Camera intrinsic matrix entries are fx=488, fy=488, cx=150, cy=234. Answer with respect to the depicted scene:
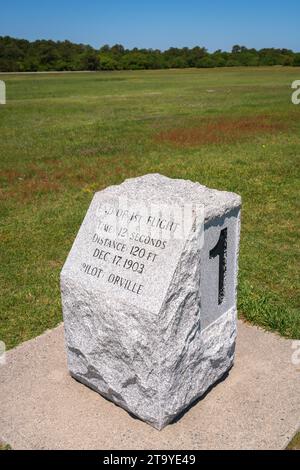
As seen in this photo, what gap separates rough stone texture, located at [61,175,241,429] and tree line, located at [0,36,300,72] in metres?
68.6

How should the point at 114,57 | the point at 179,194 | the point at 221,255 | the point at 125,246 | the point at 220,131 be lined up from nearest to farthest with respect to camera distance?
the point at 125,246 → the point at 179,194 → the point at 221,255 → the point at 220,131 → the point at 114,57

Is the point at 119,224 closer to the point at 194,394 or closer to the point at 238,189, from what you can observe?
the point at 194,394

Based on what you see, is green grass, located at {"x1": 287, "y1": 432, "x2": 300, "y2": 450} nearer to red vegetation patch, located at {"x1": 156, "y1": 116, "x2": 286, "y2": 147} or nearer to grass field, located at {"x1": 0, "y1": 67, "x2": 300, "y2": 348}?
grass field, located at {"x1": 0, "y1": 67, "x2": 300, "y2": 348}

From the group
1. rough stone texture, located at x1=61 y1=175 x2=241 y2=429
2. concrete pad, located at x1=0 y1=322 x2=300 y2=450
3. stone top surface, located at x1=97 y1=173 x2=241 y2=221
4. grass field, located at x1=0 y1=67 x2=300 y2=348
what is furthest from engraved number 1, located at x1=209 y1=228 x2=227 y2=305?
grass field, located at x1=0 y1=67 x2=300 y2=348

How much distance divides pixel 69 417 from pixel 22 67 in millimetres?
73164

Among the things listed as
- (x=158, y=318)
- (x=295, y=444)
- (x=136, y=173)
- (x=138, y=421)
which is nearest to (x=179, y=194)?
(x=158, y=318)

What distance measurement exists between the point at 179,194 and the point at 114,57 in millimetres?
85664

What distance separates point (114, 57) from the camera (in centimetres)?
8381

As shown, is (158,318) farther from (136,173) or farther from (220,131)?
(220,131)

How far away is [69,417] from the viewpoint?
3.89 meters

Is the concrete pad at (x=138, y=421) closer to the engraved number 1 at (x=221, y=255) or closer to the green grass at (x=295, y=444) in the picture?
the green grass at (x=295, y=444)

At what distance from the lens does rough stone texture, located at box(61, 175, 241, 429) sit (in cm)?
350

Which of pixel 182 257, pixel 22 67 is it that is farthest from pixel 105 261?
pixel 22 67

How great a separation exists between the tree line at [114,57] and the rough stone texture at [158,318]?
225 ft
